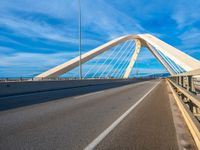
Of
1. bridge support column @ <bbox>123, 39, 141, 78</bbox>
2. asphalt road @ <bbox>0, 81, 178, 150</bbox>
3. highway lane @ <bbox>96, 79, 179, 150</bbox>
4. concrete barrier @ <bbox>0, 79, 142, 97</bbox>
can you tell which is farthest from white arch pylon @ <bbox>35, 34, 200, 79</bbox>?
asphalt road @ <bbox>0, 81, 178, 150</bbox>

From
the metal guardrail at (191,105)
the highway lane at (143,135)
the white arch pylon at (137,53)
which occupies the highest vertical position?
the white arch pylon at (137,53)

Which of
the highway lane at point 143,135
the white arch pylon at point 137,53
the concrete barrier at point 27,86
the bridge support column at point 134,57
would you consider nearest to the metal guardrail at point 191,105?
the highway lane at point 143,135

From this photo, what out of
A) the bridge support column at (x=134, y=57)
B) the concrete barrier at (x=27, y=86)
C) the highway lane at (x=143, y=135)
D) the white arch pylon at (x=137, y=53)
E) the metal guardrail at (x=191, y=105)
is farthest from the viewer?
the bridge support column at (x=134, y=57)

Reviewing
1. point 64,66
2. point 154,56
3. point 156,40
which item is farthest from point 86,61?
point 154,56

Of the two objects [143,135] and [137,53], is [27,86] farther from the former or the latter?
[137,53]

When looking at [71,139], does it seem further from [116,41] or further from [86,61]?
[116,41]

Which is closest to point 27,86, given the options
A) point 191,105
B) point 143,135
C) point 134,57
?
point 191,105

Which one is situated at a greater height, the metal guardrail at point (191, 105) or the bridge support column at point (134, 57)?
the bridge support column at point (134, 57)

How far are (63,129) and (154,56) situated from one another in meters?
79.8

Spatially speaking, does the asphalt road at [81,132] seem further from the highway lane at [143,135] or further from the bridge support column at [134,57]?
the bridge support column at [134,57]

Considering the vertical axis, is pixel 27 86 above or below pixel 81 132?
above

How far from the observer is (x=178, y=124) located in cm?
756

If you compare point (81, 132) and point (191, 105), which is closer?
point (81, 132)

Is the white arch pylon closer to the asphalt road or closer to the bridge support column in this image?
the bridge support column
